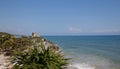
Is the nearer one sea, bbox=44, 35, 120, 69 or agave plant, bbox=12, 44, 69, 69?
agave plant, bbox=12, 44, 69, 69

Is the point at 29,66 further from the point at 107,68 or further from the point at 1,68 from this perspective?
the point at 107,68

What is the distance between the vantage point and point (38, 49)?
11742 mm

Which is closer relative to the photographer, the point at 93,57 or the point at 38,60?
the point at 38,60

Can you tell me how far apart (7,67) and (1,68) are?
1.87 feet

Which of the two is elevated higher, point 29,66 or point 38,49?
point 38,49

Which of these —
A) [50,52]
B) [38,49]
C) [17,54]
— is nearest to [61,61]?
[50,52]

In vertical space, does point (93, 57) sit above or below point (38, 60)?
below

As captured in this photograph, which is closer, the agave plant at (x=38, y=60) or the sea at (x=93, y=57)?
the agave plant at (x=38, y=60)

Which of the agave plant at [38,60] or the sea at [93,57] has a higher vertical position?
the agave plant at [38,60]

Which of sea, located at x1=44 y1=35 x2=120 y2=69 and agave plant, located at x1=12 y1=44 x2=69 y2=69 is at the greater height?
agave plant, located at x1=12 y1=44 x2=69 y2=69

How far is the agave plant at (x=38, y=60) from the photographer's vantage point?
10617mm

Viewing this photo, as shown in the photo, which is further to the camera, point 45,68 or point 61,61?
point 61,61

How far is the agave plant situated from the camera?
1062 cm

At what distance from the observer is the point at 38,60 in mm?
10852
